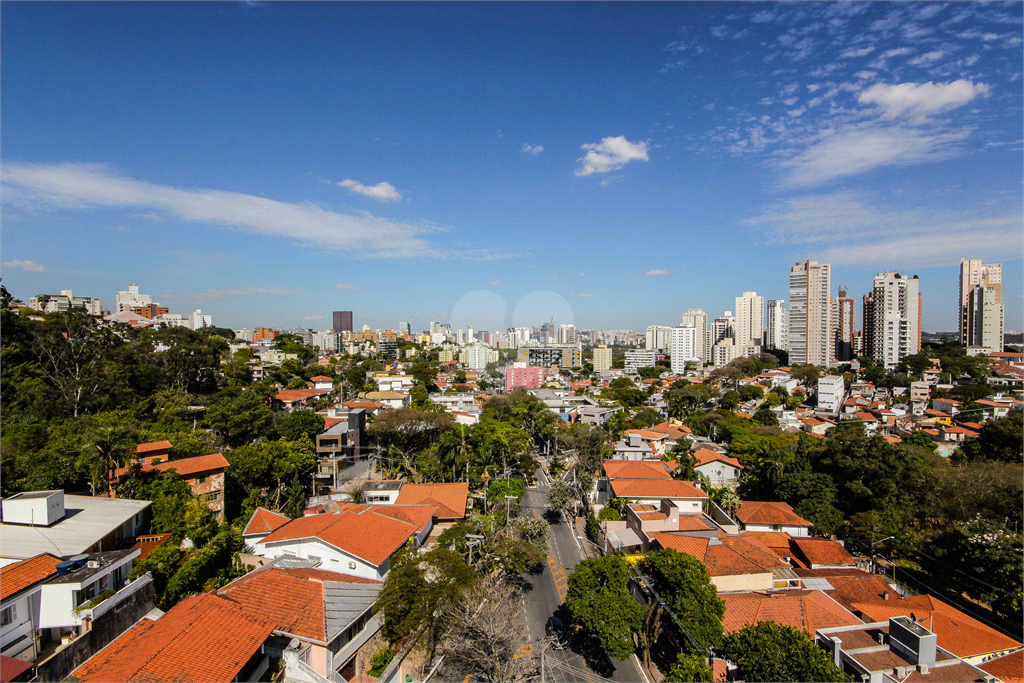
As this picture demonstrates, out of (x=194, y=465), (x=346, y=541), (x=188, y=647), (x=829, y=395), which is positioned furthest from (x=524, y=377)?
(x=188, y=647)

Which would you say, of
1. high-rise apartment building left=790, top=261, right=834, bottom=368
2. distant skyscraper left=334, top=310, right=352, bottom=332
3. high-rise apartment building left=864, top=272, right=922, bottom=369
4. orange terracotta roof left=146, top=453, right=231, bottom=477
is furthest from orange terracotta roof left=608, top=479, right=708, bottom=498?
distant skyscraper left=334, top=310, right=352, bottom=332

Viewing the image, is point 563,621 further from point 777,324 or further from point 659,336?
point 659,336

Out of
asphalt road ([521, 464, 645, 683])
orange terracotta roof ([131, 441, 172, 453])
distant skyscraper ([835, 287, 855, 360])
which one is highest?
distant skyscraper ([835, 287, 855, 360])

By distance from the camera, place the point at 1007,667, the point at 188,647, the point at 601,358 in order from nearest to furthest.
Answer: the point at 188,647, the point at 1007,667, the point at 601,358

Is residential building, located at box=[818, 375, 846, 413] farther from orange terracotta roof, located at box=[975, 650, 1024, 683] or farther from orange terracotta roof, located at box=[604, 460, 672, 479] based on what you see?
orange terracotta roof, located at box=[975, 650, 1024, 683]

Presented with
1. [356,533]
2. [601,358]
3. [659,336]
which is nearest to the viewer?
[356,533]

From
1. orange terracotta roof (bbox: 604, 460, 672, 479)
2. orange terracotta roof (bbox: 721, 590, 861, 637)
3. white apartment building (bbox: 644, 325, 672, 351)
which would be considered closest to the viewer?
orange terracotta roof (bbox: 721, 590, 861, 637)
